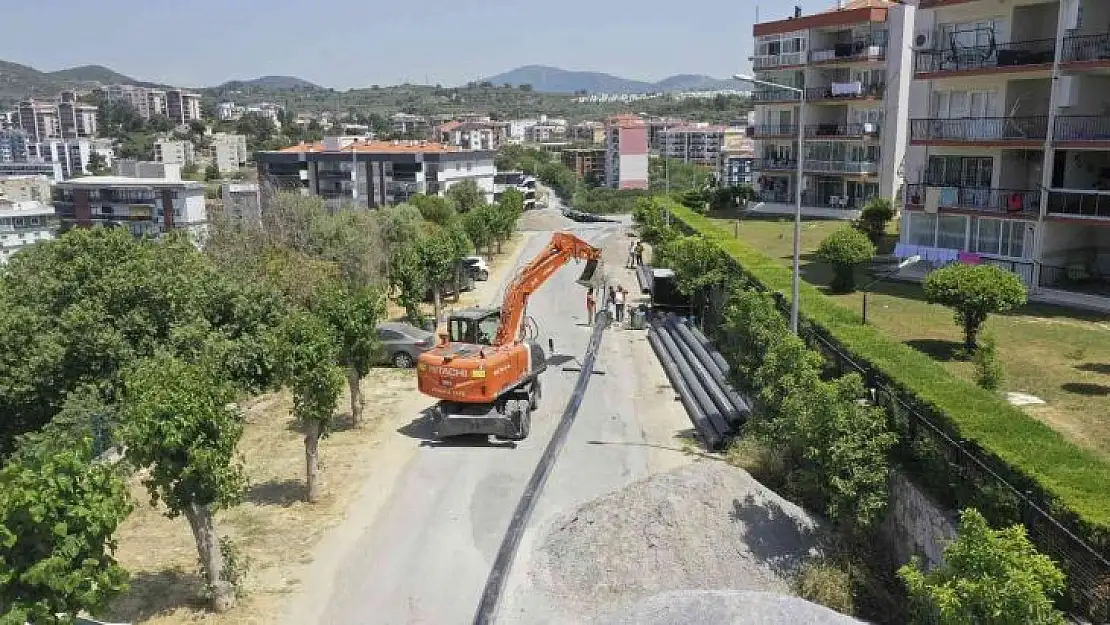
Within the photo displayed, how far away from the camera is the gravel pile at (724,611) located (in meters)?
10.6

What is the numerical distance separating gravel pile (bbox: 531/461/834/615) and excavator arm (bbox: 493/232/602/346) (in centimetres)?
748

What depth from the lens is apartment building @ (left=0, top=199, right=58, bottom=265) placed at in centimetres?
8494

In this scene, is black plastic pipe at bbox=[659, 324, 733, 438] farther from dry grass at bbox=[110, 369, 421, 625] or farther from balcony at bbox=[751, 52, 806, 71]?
balcony at bbox=[751, 52, 806, 71]

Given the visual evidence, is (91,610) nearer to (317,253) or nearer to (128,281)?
(128,281)

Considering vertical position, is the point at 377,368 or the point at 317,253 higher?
the point at 317,253

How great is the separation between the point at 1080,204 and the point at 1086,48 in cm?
474

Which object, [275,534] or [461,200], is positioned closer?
[275,534]

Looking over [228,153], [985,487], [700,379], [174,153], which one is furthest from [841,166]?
[228,153]

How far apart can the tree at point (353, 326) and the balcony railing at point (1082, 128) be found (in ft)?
71.4

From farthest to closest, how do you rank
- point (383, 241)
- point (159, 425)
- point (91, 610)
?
point (383, 241), point (159, 425), point (91, 610)

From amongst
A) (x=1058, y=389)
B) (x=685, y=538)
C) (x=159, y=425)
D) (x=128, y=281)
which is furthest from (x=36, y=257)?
(x=1058, y=389)

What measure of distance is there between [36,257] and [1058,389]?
28.6 meters

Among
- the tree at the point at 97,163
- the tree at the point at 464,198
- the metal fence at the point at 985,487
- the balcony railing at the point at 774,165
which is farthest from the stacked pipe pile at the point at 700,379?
the tree at the point at 97,163

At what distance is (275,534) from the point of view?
49.9ft
